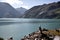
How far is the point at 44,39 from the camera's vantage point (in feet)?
94.6

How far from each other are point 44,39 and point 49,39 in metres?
1.01

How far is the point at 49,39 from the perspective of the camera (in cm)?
2830

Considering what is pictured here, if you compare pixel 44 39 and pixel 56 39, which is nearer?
pixel 56 39

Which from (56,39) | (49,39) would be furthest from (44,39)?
(56,39)

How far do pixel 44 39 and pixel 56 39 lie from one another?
3521 mm

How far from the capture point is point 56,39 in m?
25.8

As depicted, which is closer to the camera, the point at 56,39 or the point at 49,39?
the point at 56,39

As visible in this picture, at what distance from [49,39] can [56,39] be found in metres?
2.68

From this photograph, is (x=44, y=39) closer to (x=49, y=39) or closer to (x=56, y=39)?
(x=49, y=39)
